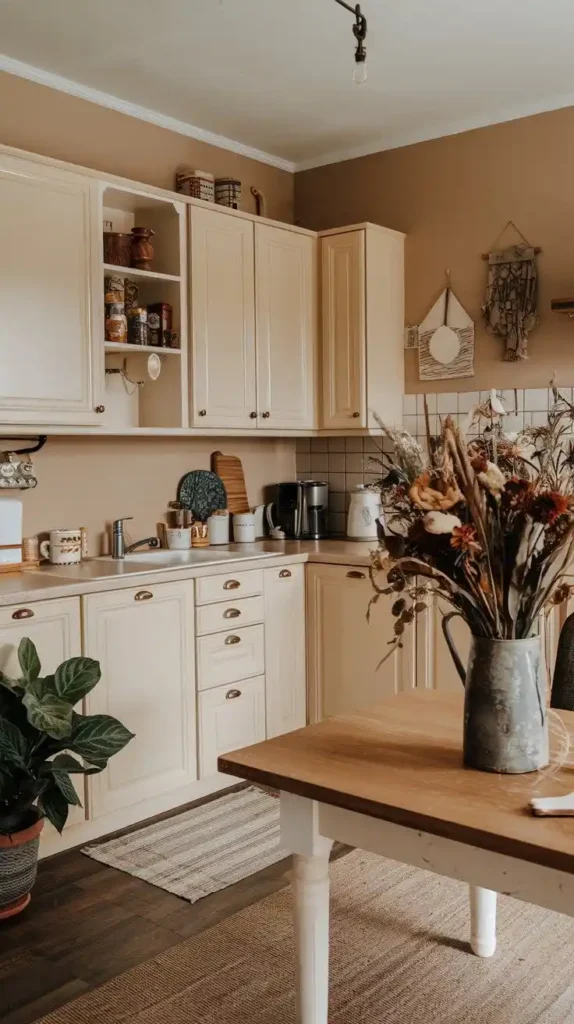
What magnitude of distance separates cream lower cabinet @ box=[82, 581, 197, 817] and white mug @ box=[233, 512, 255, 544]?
35.1 inches

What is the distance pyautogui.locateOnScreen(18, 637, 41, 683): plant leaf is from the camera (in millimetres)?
2803

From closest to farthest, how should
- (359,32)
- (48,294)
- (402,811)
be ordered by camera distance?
1. (402,811)
2. (359,32)
3. (48,294)

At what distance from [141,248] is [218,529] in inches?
51.6

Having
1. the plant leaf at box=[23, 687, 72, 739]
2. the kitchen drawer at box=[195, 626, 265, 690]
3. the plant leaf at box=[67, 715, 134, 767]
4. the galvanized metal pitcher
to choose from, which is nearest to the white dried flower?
the galvanized metal pitcher

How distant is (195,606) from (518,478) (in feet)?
7.13

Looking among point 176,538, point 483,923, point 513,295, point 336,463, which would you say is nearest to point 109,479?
point 176,538

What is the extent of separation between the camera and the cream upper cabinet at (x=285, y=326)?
421cm

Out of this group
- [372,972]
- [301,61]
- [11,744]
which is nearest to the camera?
[372,972]

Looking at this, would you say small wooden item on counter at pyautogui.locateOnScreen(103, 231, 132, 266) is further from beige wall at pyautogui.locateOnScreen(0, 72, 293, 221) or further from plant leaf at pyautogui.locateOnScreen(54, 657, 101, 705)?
plant leaf at pyautogui.locateOnScreen(54, 657, 101, 705)

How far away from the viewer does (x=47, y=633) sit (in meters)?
3.05

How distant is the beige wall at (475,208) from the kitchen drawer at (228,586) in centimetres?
134

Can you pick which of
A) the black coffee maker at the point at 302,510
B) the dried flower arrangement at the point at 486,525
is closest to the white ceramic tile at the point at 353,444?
the black coffee maker at the point at 302,510

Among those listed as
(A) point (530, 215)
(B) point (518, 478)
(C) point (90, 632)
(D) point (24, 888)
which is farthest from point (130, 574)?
(A) point (530, 215)

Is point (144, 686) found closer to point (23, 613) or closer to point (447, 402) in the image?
point (23, 613)
